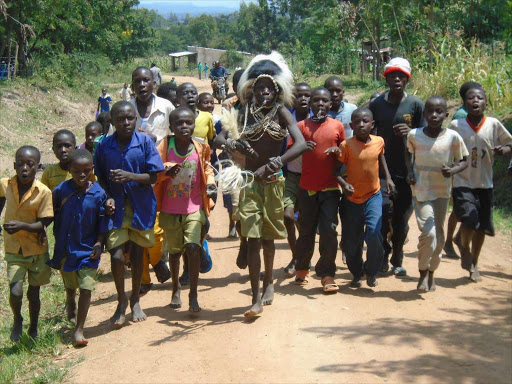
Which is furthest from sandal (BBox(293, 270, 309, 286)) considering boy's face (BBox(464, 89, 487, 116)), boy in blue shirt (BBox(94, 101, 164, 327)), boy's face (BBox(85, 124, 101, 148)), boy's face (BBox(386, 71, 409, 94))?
boy's face (BBox(85, 124, 101, 148))

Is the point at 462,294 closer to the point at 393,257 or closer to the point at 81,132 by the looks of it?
the point at 393,257

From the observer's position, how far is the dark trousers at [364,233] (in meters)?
6.36

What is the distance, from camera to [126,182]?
557 centimetres

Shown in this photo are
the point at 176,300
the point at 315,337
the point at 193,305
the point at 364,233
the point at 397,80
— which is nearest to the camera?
Answer: the point at 315,337

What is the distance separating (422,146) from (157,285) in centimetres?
310

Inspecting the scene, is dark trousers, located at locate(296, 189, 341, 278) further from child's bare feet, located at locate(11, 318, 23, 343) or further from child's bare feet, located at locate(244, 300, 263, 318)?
child's bare feet, located at locate(11, 318, 23, 343)

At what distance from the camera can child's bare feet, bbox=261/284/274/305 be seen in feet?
19.7

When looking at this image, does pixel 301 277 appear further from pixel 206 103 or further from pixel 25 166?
pixel 25 166

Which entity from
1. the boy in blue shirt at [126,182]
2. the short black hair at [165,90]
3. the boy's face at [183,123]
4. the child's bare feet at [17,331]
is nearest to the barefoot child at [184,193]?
the boy's face at [183,123]

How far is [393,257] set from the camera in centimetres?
718

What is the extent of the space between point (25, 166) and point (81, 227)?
68 centimetres

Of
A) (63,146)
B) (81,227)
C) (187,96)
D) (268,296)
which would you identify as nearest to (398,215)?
(268,296)

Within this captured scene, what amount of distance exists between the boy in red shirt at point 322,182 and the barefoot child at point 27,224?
2.47 m

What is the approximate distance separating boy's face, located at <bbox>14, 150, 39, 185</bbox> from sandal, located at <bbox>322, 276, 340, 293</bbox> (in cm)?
287
